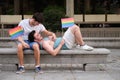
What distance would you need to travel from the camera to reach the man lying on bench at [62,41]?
8.64 metres

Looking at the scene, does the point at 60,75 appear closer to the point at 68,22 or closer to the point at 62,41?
the point at 62,41

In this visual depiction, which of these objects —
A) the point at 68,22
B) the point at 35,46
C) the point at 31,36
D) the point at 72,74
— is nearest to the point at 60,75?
the point at 72,74

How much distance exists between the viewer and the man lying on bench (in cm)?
864

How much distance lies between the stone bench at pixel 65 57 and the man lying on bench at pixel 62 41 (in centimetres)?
14

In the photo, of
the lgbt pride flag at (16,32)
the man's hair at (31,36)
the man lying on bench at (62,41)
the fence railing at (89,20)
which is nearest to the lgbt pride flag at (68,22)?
the man lying on bench at (62,41)

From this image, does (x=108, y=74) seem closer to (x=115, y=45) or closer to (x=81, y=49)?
(x=81, y=49)

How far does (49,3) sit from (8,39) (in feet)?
13.5

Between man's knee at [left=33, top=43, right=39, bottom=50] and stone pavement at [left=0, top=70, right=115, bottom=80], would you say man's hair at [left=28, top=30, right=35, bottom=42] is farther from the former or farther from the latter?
stone pavement at [left=0, top=70, right=115, bottom=80]

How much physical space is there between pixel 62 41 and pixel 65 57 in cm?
38

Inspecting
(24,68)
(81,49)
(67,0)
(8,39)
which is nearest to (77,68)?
(81,49)

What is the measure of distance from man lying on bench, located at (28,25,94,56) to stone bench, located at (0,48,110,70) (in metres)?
0.14

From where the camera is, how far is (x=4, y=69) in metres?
8.90

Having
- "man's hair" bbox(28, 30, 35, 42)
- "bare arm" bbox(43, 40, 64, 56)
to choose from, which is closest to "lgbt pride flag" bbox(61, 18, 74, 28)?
"bare arm" bbox(43, 40, 64, 56)

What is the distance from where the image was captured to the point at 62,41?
8.84 meters
